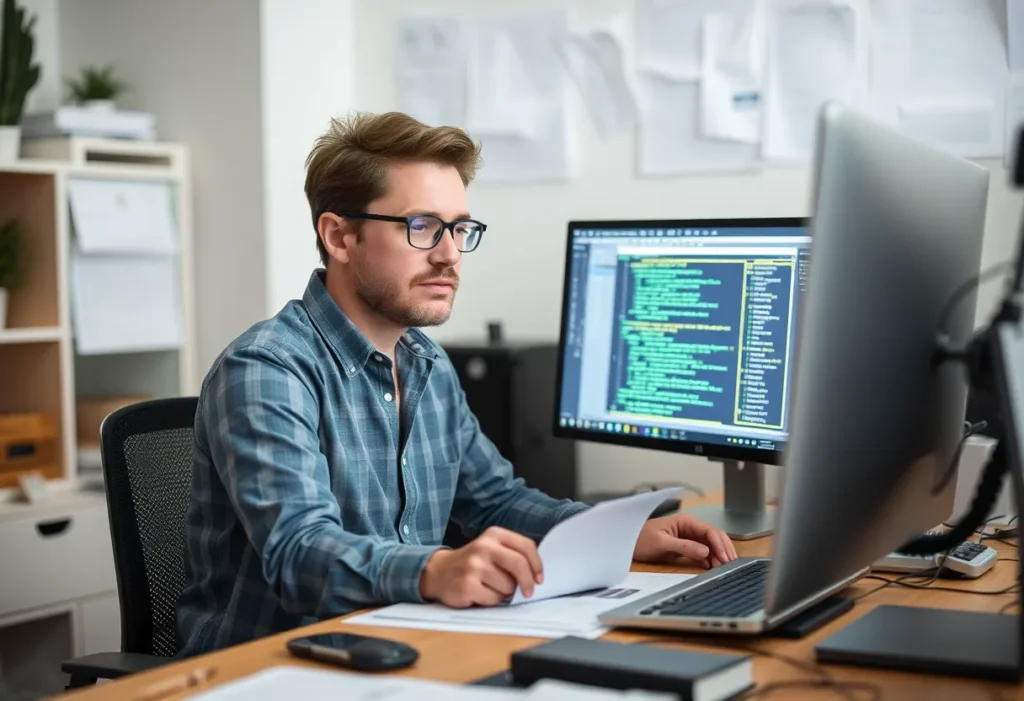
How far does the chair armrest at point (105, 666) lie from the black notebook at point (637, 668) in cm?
57

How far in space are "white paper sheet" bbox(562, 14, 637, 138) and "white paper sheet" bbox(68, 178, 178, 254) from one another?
1.10 metres

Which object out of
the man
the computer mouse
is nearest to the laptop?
the man

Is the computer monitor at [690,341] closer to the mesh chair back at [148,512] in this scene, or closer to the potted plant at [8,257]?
the mesh chair back at [148,512]

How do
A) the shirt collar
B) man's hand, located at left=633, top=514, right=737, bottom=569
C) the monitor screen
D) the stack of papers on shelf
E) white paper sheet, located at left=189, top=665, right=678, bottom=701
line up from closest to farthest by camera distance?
white paper sheet, located at left=189, top=665, right=678, bottom=701 < man's hand, located at left=633, top=514, right=737, bottom=569 < the shirt collar < the monitor screen < the stack of papers on shelf

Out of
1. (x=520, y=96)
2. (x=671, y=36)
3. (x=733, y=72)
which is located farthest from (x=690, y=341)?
(x=520, y=96)

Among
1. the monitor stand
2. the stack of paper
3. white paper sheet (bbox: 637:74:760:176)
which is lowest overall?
the monitor stand

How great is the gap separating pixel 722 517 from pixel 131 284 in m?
1.81

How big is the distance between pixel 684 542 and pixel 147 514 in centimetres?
73

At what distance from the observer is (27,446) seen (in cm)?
287

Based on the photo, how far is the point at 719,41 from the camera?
2619 mm

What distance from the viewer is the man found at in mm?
1311

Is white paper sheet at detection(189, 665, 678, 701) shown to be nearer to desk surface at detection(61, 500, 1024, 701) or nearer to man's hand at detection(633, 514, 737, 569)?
desk surface at detection(61, 500, 1024, 701)

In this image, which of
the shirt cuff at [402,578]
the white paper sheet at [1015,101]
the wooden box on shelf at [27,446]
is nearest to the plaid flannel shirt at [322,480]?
the shirt cuff at [402,578]

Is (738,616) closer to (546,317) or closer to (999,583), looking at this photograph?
(999,583)
